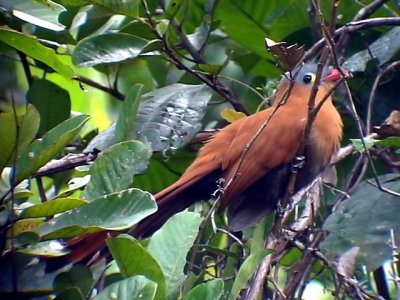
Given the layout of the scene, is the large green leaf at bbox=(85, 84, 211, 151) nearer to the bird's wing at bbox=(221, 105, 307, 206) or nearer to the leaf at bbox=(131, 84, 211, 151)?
the leaf at bbox=(131, 84, 211, 151)

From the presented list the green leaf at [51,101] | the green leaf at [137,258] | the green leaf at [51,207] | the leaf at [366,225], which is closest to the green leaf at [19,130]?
the green leaf at [51,207]

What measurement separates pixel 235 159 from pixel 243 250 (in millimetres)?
751

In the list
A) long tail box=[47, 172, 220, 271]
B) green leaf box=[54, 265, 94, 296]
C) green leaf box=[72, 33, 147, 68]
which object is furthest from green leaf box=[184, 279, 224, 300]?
green leaf box=[72, 33, 147, 68]

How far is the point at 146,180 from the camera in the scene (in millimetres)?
3240

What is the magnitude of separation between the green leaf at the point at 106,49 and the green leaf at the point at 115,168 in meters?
0.65

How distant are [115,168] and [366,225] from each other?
83cm

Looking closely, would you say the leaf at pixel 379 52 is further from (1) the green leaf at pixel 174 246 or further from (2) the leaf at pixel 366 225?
(1) the green leaf at pixel 174 246

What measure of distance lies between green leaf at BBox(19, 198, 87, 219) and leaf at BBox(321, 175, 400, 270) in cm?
84

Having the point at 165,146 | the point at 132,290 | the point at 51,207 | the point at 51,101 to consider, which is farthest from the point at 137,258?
the point at 51,101

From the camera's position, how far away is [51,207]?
2096mm

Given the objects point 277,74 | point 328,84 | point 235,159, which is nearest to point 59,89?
point 235,159

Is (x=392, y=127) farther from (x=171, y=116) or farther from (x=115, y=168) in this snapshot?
(x=115, y=168)

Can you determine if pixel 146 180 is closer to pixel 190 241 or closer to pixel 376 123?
pixel 376 123

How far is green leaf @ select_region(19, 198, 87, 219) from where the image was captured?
2.08m
